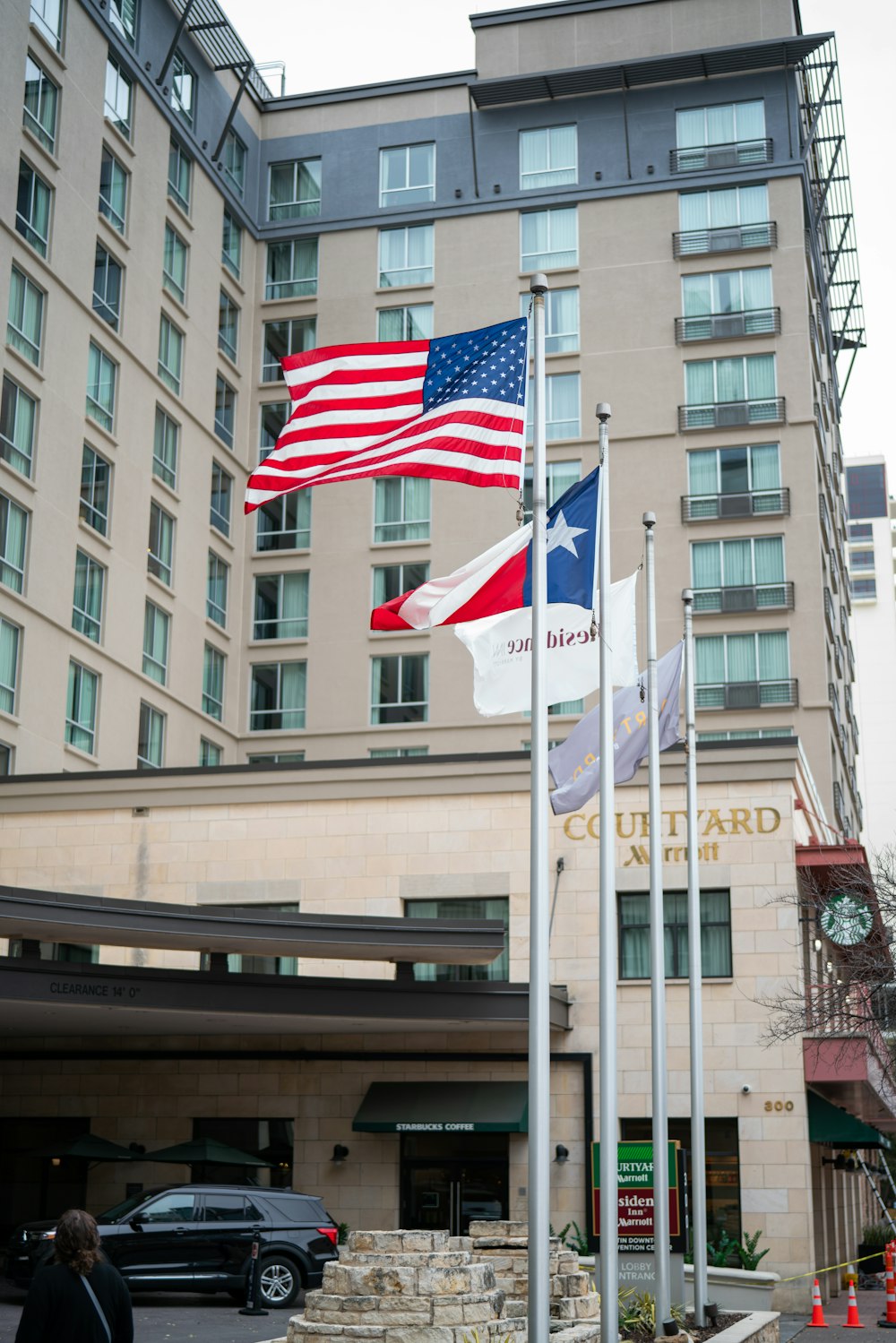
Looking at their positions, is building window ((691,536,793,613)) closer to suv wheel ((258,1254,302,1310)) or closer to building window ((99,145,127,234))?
building window ((99,145,127,234))

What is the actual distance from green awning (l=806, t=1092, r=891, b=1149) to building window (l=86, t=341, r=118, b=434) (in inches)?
1020

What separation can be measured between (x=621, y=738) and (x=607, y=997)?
20.6 ft

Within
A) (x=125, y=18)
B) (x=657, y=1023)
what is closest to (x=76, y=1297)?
(x=657, y=1023)

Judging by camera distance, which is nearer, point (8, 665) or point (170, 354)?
point (8, 665)

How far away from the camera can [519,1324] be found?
622 inches

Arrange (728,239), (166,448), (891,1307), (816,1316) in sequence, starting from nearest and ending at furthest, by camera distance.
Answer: (891,1307) < (816,1316) < (166,448) < (728,239)

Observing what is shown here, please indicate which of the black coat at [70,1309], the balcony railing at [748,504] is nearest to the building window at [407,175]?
the balcony railing at [748,504]

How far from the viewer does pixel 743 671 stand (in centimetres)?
4844

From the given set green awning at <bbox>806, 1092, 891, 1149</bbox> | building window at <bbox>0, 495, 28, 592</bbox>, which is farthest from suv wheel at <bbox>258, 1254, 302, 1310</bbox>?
building window at <bbox>0, 495, 28, 592</bbox>

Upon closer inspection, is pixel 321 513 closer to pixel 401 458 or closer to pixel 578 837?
pixel 578 837

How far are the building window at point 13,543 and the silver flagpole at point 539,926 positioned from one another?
2591 cm

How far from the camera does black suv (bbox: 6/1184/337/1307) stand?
2406cm

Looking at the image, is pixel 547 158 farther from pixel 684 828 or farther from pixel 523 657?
pixel 523 657

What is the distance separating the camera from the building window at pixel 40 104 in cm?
4091
